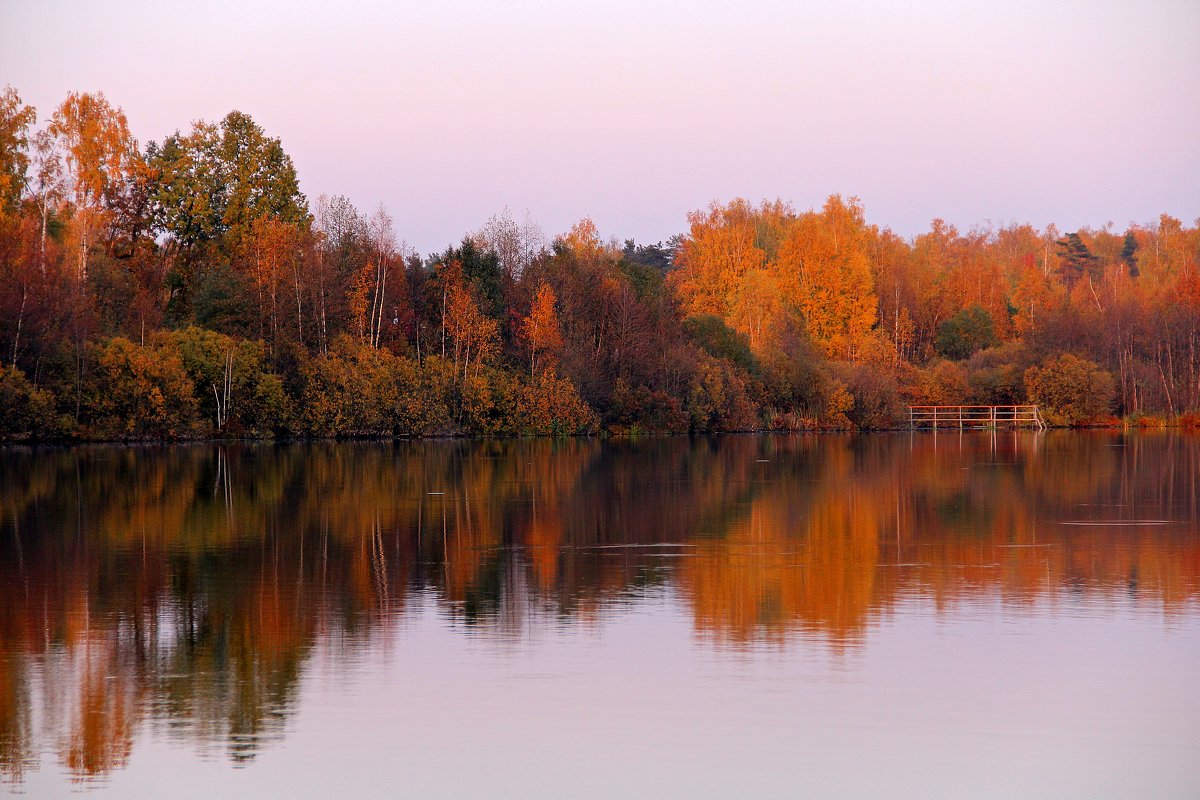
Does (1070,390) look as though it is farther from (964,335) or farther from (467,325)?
(467,325)

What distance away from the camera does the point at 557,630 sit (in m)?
13.5

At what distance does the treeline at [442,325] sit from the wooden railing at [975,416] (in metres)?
0.97

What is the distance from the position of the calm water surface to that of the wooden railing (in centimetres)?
5869

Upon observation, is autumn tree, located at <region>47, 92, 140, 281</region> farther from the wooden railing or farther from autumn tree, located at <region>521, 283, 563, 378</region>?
the wooden railing

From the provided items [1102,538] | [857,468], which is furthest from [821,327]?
[1102,538]

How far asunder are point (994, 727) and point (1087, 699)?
125 cm

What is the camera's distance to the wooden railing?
3332 inches

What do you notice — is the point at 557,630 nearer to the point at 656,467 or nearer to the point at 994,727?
the point at 994,727

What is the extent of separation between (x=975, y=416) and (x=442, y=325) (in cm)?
3782

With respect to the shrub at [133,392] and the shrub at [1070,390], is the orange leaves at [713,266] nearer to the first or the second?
the shrub at [1070,390]

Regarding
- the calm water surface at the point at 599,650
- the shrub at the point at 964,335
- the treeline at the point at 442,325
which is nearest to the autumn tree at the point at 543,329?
the treeline at the point at 442,325

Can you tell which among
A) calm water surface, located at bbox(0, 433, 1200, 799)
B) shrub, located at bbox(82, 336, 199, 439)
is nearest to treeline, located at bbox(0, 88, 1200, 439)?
shrub, located at bbox(82, 336, 199, 439)

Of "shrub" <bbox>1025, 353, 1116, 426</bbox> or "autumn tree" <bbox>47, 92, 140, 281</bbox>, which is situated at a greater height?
"autumn tree" <bbox>47, 92, 140, 281</bbox>

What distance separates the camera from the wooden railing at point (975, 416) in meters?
84.6
